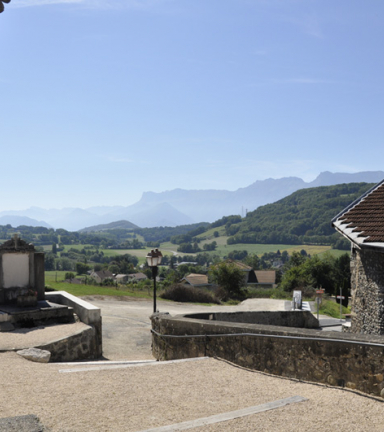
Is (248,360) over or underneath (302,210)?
underneath

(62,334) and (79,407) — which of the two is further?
(62,334)

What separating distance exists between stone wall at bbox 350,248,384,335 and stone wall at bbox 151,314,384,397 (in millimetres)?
2383

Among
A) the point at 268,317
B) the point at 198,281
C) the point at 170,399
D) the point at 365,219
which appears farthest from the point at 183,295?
the point at 198,281

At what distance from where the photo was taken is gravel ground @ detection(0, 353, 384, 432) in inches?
176

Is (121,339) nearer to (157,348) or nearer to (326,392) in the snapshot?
(157,348)

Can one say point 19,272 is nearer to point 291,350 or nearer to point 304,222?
point 291,350

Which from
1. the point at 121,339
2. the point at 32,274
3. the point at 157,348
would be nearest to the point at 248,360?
the point at 157,348

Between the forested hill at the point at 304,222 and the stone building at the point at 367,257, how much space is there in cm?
14401

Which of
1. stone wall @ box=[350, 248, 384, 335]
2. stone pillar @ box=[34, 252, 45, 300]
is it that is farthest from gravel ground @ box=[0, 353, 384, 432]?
stone pillar @ box=[34, 252, 45, 300]

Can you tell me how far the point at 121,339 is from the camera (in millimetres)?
14133

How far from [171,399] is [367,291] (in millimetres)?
4847

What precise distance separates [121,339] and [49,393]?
869 centimetres

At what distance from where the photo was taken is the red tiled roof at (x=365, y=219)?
310 inches

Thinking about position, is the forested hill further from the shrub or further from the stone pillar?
the stone pillar
